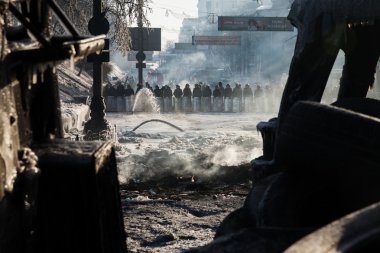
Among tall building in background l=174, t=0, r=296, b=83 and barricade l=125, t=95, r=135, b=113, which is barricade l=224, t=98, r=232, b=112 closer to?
barricade l=125, t=95, r=135, b=113

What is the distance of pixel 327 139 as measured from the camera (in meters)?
4.43

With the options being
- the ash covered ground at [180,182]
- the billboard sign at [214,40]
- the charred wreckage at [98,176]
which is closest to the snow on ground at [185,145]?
the ash covered ground at [180,182]

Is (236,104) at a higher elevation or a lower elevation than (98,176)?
lower

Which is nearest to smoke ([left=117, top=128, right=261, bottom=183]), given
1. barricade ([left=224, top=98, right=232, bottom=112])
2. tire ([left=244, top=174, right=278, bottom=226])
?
tire ([left=244, top=174, right=278, bottom=226])

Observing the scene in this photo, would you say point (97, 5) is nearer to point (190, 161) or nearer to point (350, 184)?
point (190, 161)

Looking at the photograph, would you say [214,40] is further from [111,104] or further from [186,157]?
[186,157]

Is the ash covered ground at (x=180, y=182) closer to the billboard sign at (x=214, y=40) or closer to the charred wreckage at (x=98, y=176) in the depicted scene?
the charred wreckage at (x=98, y=176)

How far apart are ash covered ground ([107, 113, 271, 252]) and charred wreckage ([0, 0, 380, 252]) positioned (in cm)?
150

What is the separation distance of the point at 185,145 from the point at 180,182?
542 centimetres

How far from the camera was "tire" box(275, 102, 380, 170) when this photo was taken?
419 centimetres

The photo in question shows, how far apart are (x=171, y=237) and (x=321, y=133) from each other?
2505 millimetres

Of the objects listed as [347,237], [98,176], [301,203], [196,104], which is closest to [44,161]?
[98,176]

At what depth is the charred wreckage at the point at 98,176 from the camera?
282cm

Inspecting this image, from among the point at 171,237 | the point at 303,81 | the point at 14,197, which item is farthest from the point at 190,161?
the point at 14,197
